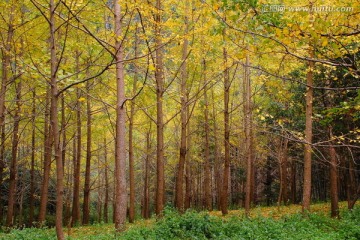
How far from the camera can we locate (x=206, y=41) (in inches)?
421

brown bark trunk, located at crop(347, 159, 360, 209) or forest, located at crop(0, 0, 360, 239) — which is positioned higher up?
forest, located at crop(0, 0, 360, 239)

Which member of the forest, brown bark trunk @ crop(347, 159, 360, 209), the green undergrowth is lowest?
the green undergrowth

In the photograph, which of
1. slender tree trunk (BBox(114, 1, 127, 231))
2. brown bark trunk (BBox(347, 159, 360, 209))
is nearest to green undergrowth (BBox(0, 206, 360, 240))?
slender tree trunk (BBox(114, 1, 127, 231))

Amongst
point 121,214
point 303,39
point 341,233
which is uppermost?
point 303,39

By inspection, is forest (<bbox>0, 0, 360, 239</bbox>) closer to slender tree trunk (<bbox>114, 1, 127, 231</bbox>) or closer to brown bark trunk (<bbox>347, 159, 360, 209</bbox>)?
slender tree trunk (<bbox>114, 1, 127, 231</bbox>)

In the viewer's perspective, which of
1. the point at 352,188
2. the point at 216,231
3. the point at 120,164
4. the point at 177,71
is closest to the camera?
the point at 120,164

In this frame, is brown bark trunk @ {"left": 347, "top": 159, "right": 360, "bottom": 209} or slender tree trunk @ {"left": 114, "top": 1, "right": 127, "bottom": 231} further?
brown bark trunk @ {"left": 347, "top": 159, "right": 360, "bottom": 209}

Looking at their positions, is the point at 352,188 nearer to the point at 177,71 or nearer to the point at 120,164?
the point at 177,71

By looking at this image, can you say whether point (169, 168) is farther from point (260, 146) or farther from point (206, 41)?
point (206, 41)

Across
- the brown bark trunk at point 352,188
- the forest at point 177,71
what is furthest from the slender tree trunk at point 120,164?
the brown bark trunk at point 352,188

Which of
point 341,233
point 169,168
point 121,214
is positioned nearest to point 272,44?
point 121,214

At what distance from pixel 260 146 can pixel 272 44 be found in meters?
19.7

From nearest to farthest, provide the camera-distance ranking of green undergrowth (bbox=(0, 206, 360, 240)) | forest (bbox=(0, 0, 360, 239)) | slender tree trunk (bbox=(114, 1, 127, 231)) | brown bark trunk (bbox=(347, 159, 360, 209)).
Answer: forest (bbox=(0, 0, 360, 239)), slender tree trunk (bbox=(114, 1, 127, 231)), green undergrowth (bbox=(0, 206, 360, 240)), brown bark trunk (bbox=(347, 159, 360, 209))

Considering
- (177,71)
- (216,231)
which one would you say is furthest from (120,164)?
(177,71)
